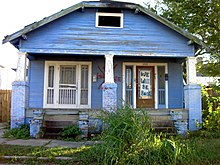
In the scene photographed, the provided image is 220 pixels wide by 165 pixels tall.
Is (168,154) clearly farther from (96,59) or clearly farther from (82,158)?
(96,59)

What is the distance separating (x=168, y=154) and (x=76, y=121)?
4875 millimetres

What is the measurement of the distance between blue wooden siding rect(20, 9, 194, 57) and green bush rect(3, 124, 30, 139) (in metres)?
3.11

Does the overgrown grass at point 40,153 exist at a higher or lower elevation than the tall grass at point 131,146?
lower

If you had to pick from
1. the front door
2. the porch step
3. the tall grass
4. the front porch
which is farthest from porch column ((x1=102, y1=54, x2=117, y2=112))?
the tall grass

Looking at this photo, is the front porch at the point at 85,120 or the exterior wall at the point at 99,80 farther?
the exterior wall at the point at 99,80

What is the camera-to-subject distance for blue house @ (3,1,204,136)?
9.91 meters

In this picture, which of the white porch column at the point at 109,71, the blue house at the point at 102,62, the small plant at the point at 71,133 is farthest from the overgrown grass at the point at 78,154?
the white porch column at the point at 109,71

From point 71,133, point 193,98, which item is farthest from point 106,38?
point 193,98

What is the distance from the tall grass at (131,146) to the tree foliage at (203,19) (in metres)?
9.10

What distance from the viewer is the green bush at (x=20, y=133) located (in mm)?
8592

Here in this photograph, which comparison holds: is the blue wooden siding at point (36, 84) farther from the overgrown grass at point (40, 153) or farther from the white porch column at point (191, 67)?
the white porch column at point (191, 67)

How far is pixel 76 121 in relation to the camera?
9312 mm

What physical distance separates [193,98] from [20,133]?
22.6 feet

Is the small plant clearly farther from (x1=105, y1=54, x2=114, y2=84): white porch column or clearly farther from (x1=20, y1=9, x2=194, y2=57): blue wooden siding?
(x1=20, y1=9, x2=194, y2=57): blue wooden siding
